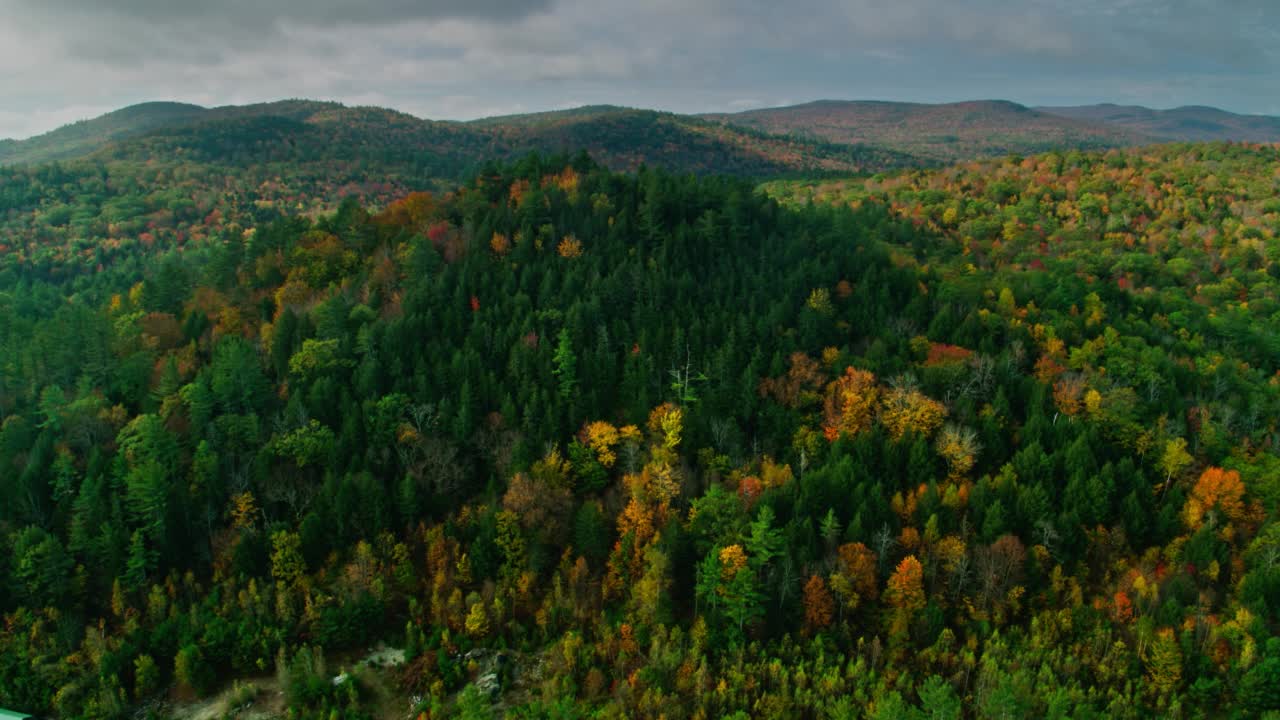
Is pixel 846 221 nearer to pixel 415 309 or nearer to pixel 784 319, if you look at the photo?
pixel 784 319

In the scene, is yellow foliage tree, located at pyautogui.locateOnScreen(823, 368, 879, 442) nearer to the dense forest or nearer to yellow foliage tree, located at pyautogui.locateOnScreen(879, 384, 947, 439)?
the dense forest

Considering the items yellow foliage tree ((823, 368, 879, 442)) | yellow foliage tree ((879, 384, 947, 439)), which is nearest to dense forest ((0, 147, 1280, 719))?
yellow foliage tree ((823, 368, 879, 442))

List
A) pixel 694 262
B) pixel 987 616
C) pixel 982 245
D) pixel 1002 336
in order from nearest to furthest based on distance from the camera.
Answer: pixel 987 616, pixel 1002 336, pixel 694 262, pixel 982 245

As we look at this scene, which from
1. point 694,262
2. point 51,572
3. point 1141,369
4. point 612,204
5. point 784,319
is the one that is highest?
point 612,204

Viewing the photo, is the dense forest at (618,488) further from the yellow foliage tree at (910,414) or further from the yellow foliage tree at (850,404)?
the yellow foliage tree at (910,414)

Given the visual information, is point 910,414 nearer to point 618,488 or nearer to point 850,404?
point 850,404

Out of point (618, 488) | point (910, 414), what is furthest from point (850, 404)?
point (618, 488)

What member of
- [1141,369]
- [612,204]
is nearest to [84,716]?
[612,204]

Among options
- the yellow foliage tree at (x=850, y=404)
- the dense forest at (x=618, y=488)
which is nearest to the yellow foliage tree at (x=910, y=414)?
the dense forest at (x=618, y=488)
